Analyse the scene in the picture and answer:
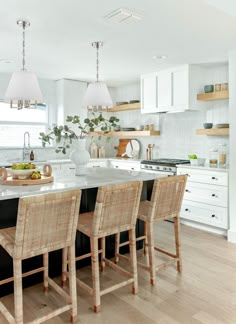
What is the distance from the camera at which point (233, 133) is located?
3852mm

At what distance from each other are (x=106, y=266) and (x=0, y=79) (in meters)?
3.73

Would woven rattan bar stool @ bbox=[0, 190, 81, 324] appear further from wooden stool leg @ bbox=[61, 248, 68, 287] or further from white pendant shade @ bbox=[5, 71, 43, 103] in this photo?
white pendant shade @ bbox=[5, 71, 43, 103]

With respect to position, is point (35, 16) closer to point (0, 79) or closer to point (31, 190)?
point (31, 190)

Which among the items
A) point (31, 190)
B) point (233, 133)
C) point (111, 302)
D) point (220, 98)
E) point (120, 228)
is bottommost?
point (111, 302)

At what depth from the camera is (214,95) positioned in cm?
439

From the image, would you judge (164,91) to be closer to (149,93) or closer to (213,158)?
(149,93)

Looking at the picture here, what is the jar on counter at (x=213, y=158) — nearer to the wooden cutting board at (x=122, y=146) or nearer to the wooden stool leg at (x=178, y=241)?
the wooden stool leg at (x=178, y=241)

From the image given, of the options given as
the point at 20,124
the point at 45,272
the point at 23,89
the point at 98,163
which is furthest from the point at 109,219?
the point at 20,124

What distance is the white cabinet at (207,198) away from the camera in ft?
13.2

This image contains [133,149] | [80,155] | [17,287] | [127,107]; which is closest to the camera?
[17,287]

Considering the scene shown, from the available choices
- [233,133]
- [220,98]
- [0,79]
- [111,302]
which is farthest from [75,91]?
[111,302]

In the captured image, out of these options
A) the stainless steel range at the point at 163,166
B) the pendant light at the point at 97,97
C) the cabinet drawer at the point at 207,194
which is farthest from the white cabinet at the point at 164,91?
the pendant light at the point at 97,97

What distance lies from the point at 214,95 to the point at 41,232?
3.41 m

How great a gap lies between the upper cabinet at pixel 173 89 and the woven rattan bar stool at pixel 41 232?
124 inches
